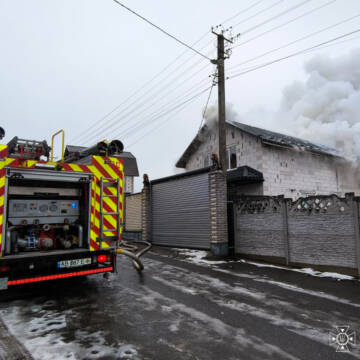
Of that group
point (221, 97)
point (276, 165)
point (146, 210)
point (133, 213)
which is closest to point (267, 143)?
point (276, 165)

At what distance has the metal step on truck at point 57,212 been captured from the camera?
525cm

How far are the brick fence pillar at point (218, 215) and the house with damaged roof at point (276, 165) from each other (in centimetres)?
284

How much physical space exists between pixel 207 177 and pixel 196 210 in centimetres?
162

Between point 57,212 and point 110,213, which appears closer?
point 110,213

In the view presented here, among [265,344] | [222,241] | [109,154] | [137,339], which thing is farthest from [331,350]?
[222,241]

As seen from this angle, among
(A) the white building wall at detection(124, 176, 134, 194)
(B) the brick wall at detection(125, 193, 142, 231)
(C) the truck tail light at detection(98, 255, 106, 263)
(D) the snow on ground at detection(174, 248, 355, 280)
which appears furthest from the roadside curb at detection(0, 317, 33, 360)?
(A) the white building wall at detection(124, 176, 134, 194)

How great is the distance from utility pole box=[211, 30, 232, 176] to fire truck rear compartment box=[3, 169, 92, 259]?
6.48 m

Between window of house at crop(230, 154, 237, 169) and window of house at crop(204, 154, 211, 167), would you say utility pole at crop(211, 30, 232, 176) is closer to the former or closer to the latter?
window of house at crop(230, 154, 237, 169)

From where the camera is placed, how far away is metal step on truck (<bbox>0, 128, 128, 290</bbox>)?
17.2ft

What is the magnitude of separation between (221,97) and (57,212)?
27.2ft

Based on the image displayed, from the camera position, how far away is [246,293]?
5.85 meters

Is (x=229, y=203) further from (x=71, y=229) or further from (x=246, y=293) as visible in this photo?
(x=71, y=229)

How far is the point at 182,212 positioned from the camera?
44.7 feet

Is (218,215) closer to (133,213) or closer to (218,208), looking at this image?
(218,208)
